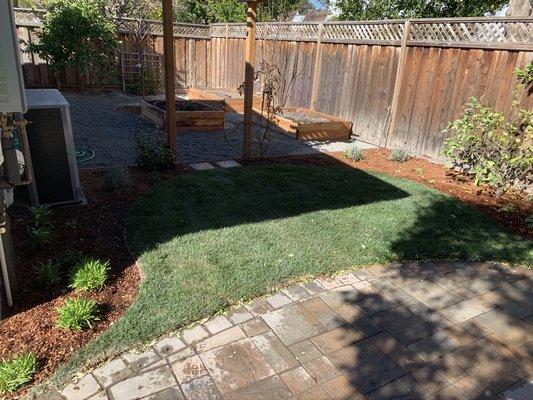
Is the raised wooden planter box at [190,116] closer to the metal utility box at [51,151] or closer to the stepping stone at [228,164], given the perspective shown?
the stepping stone at [228,164]

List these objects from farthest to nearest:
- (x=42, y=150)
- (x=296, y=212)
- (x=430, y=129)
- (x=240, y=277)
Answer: (x=430, y=129), (x=296, y=212), (x=42, y=150), (x=240, y=277)

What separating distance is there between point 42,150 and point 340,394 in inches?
133

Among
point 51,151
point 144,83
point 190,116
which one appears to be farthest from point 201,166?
point 144,83

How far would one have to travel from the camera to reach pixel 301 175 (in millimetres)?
5777

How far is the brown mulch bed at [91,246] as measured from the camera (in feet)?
7.69

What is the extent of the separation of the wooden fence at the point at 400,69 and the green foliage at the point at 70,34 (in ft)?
3.81

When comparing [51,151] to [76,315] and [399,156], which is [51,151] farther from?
[399,156]

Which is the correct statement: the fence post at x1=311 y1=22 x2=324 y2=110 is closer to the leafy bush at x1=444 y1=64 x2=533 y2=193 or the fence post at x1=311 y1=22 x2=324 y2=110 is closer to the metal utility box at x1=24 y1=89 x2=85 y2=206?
the leafy bush at x1=444 y1=64 x2=533 y2=193

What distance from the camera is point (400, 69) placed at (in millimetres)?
7293

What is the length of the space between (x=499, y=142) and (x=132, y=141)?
5.88 meters

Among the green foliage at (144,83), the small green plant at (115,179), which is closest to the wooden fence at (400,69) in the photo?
the green foliage at (144,83)

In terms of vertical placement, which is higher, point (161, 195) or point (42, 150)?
point (42, 150)

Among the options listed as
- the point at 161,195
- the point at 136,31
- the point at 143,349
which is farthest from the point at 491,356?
the point at 136,31

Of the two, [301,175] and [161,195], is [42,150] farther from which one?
[301,175]
